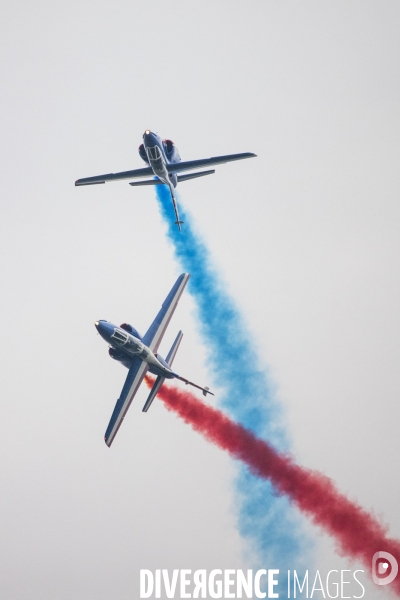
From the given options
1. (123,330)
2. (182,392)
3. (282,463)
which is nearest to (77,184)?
(123,330)

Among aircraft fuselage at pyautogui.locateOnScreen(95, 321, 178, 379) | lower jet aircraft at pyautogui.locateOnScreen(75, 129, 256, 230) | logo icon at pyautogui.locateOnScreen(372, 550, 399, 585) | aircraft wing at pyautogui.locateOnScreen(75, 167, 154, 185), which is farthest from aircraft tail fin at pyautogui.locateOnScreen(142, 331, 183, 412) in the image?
logo icon at pyautogui.locateOnScreen(372, 550, 399, 585)

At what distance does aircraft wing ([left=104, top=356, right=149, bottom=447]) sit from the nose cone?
5.16 meters

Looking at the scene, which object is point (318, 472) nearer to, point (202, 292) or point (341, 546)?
point (341, 546)

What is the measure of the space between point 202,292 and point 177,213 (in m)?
8.25

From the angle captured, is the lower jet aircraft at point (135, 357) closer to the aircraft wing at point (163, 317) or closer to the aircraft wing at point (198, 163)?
the aircraft wing at point (163, 317)

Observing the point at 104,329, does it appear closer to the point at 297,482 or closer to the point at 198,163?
the point at 198,163

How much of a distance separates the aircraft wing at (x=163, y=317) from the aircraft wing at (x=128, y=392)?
2124mm

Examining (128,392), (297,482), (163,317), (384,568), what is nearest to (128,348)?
(128,392)

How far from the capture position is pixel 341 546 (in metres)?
83.3

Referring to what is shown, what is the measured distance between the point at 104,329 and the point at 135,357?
5.47 meters

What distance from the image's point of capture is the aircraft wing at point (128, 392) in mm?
81688

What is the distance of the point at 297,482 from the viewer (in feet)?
281

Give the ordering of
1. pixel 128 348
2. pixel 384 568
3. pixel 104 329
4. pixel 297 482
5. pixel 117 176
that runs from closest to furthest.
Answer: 1. pixel 104 329
2. pixel 128 348
3. pixel 384 568
4. pixel 117 176
5. pixel 297 482

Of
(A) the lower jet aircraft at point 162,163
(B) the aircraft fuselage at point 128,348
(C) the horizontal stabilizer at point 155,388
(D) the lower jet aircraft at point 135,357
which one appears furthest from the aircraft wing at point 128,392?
(A) the lower jet aircraft at point 162,163
